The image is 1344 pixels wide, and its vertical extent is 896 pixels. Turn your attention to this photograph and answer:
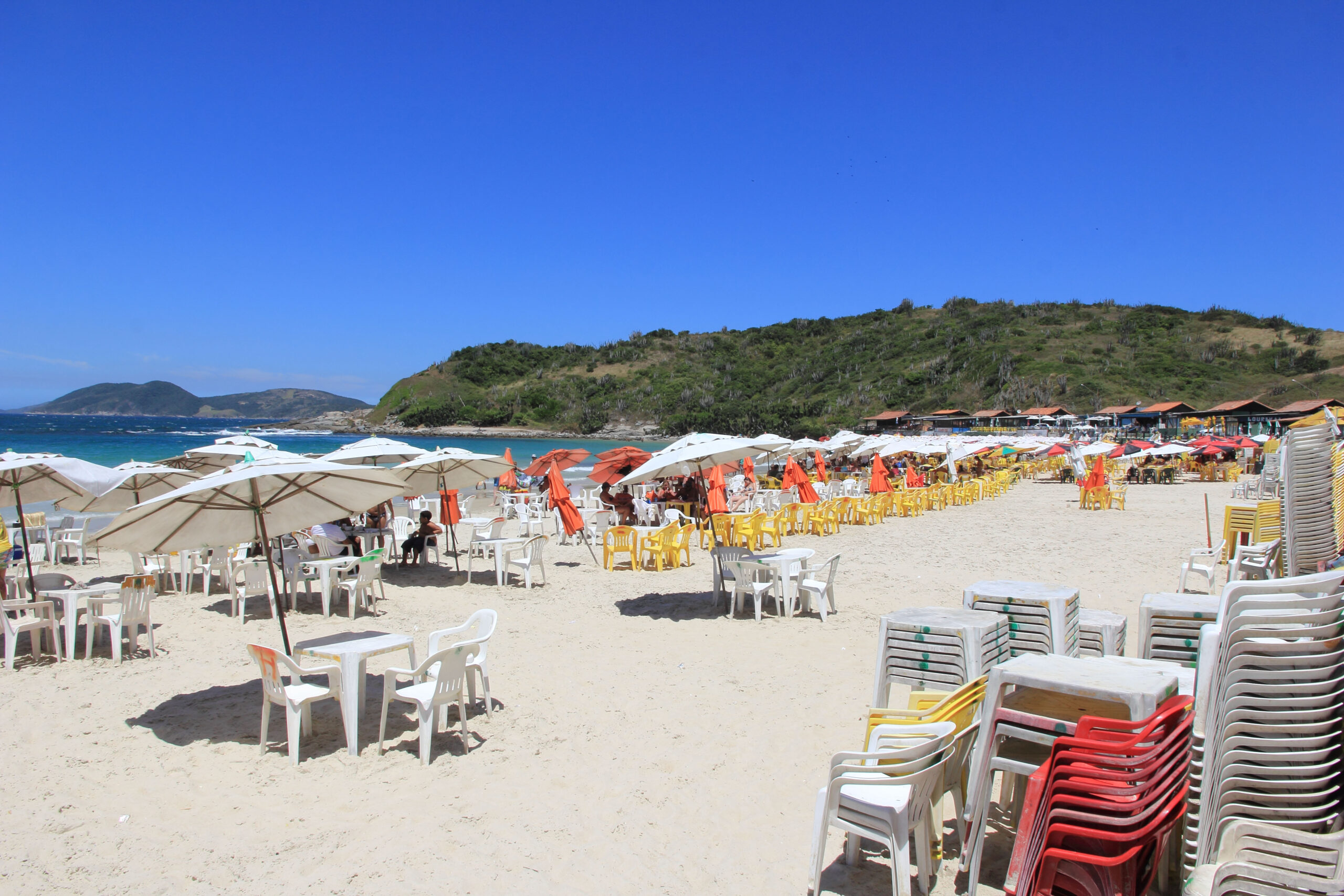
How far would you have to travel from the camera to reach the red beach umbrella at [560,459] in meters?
14.2

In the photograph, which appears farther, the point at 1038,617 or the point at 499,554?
the point at 499,554

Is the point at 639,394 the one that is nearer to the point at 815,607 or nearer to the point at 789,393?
the point at 789,393

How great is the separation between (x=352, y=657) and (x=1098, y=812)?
3.77 metres

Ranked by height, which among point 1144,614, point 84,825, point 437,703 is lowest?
point 84,825

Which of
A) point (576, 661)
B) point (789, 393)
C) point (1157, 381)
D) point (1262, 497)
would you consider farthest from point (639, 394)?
point (576, 661)

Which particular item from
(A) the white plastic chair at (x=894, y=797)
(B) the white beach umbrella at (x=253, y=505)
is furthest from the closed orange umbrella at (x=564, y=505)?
(A) the white plastic chair at (x=894, y=797)

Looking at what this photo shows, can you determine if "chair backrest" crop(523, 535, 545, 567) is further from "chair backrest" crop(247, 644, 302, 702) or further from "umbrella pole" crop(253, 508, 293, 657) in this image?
"chair backrest" crop(247, 644, 302, 702)

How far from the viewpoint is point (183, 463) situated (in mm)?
10703

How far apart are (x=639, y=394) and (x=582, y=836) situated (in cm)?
9872

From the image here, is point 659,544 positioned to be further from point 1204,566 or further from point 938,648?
point 938,648

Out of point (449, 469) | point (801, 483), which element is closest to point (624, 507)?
point (801, 483)

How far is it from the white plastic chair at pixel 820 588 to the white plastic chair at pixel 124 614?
18.3ft

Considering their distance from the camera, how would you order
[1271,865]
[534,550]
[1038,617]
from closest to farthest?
[1271,865]
[1038,617]
[534,550]

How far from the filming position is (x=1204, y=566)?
8.27 metres
